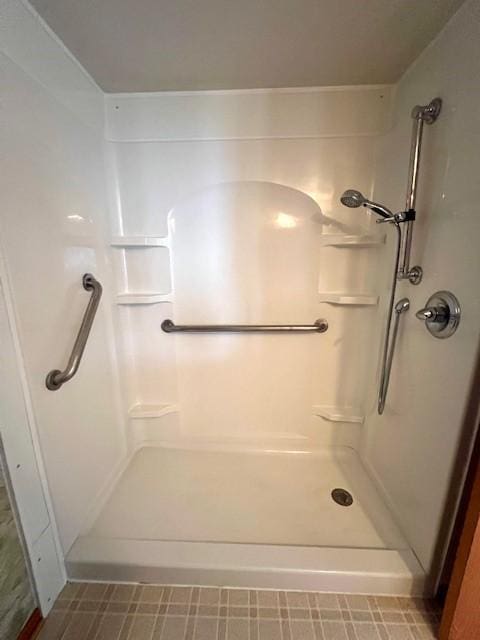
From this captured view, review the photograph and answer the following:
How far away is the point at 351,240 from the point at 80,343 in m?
1.22

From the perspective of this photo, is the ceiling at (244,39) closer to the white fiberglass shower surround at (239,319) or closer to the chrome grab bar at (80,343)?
the white fiberglass shower surround at (239,319)

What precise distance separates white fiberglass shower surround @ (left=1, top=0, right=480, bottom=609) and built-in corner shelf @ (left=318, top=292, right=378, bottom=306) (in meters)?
0.01

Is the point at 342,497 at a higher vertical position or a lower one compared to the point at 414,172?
lower

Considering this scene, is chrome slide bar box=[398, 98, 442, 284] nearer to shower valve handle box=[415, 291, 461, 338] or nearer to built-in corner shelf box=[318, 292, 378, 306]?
shower valve handle box=[415, 291, 461, 338]

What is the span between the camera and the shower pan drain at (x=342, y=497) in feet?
4.08

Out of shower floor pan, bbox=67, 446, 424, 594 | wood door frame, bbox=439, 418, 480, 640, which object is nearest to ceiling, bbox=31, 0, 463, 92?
wood door frame, bbox=439, 418, 480, 640

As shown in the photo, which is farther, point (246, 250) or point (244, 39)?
point (246, 250)

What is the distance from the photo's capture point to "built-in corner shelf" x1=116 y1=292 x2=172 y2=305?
4.59 ft

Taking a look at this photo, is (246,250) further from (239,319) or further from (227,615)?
(227,615)

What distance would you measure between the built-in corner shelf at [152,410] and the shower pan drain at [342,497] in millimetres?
895

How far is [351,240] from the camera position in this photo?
131 centimetres

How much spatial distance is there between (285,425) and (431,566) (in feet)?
2.59

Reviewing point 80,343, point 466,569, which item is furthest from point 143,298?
point 466,569

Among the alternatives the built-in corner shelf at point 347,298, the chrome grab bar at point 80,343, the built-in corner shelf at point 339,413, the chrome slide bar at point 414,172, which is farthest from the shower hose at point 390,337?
the chrome grab bar at point 80,343
